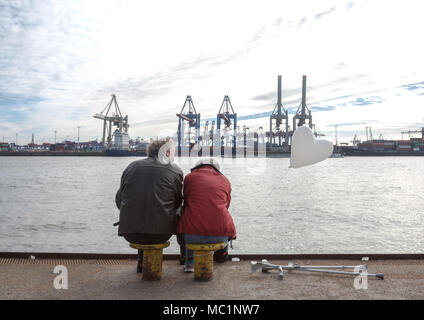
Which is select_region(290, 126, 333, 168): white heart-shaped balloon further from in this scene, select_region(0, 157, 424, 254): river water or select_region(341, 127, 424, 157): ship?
select_region(341, 127, 424, 157): ship

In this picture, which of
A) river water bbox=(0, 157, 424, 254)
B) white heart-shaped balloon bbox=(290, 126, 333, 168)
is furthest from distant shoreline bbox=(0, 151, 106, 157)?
white heart-shaped balloon bbox=(290, 126, 333, 168)

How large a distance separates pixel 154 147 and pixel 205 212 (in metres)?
0.58

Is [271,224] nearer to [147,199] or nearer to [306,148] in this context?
[306,148]

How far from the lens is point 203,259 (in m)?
2.62

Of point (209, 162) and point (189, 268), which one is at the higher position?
point (209, 162)

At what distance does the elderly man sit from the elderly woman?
11 cm

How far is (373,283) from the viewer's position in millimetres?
2566

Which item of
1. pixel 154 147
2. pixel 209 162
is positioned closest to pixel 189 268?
pixel 209 162

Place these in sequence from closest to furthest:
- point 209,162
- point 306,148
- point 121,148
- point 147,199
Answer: point 147,199 < point 209,162 < point 306,148 < point 121,148

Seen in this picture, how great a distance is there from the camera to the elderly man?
252 centimetres

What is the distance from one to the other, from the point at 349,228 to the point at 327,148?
6405 millimetres
